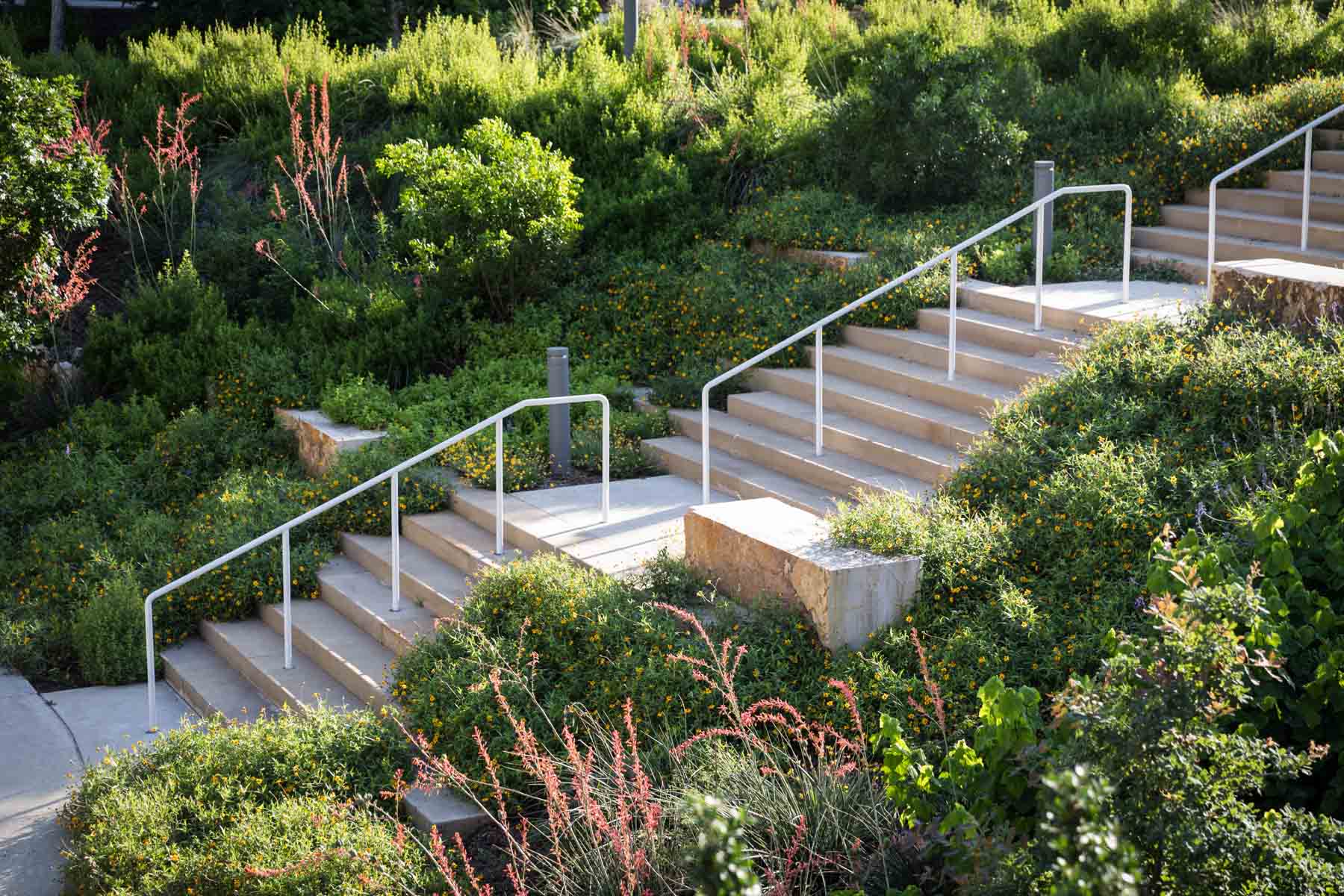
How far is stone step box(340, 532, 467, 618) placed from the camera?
8375 mm

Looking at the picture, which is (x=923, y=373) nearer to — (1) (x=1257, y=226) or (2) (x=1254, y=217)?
(1) (x=1257, y=226)

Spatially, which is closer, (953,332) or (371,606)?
(371,606)

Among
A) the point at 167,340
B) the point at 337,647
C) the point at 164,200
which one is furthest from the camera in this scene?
the point at 164,200

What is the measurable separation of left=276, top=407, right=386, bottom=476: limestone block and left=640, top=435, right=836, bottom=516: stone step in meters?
2.21

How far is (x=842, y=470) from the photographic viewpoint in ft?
29.4

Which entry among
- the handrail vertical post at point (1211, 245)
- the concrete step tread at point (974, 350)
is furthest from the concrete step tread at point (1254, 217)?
the concrete step tread at point (974, 350)

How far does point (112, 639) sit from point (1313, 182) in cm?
1023

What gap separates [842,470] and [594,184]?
6.07 metres

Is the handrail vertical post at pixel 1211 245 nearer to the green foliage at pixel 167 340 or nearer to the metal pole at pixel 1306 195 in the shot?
the metal pole at pixel 1306 195

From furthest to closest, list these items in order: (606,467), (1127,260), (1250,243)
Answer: (1250,243)
(1127,260)
(606,467)

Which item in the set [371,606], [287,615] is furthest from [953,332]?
[287,615]

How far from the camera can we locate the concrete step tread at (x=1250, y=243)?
10.9 meters

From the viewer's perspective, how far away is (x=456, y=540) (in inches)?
355

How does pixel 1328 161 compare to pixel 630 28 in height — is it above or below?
below
